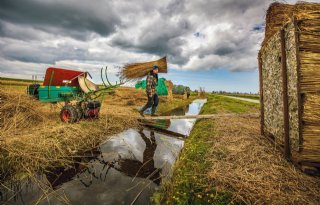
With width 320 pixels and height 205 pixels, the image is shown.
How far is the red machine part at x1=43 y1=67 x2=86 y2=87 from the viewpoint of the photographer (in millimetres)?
7230

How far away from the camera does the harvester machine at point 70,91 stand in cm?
691

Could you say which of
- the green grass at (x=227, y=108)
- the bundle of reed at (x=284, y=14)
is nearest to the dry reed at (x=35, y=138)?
the bundle of reed at (x=284, y=14)

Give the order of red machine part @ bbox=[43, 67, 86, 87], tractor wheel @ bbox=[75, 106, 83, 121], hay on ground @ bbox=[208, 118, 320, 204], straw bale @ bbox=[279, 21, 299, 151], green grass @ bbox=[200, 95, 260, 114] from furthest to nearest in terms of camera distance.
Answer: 1. green grass @ bbox=[200, 95, 260, 114]
2. red machine part @ bbox=[43, 67, 86, 87]
3. tractor wheel @ bbox=[75, 106, 83, 121]
4. straw bale @ bbox=[279, 21, 299, 151]
5. hay on ground @ bbox=[208, 118, 320, 204]

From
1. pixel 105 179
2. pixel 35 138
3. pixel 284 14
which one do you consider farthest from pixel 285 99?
pixel 35 138

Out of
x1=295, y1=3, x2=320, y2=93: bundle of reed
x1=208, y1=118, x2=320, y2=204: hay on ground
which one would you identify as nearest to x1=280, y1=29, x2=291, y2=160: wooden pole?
x1=208, y1=118, x2=320, y2=204: hay on ground

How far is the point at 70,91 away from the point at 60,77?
0.70 metres

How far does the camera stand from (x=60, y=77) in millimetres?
7531

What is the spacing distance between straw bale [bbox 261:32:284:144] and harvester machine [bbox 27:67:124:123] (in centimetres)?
467

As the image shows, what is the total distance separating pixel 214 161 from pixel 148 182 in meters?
1.29

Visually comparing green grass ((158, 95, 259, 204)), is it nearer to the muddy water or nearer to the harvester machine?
the muddy water

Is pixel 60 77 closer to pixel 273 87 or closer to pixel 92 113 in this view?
pixel 92 113

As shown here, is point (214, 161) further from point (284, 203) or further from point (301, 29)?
point (301, 29)

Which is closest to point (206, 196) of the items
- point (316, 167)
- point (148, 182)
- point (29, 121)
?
point (148, 182)

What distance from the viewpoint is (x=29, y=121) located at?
20.7ft
